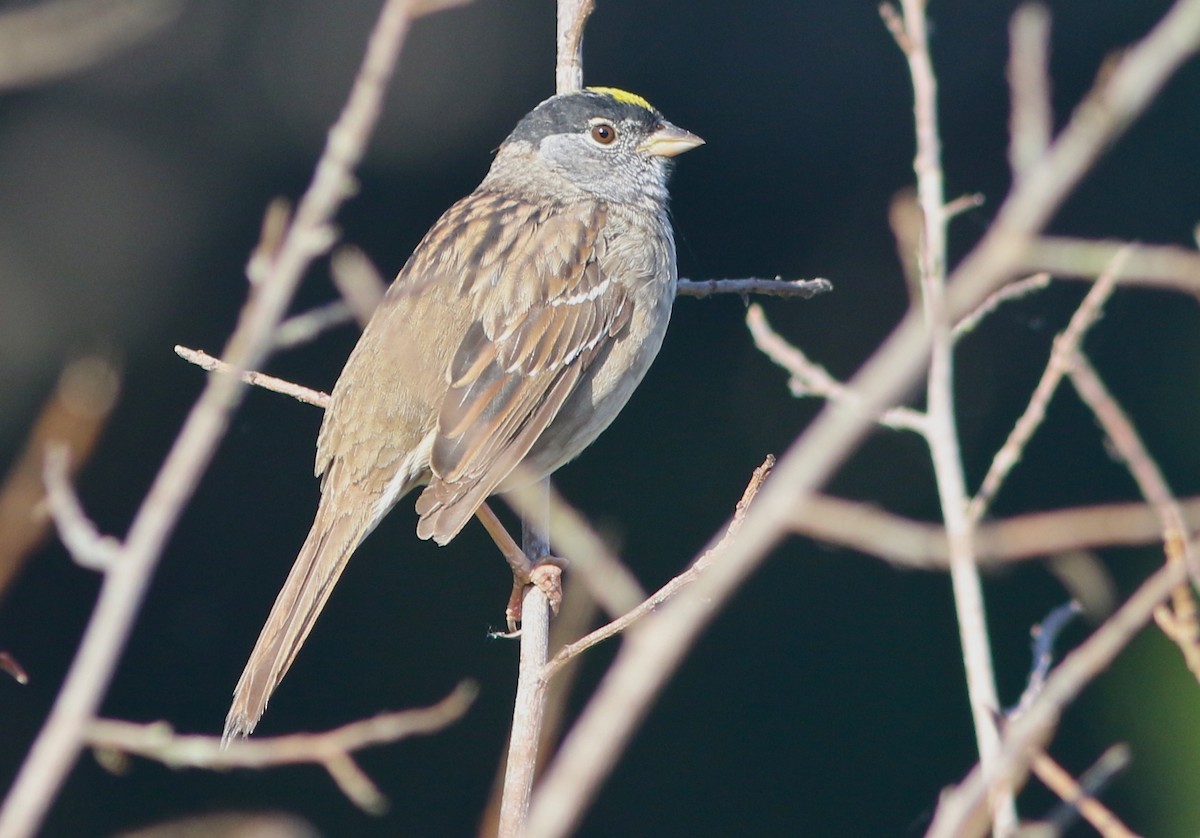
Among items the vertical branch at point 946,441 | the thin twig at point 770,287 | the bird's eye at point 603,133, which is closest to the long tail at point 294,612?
the thin twig at point 770,287

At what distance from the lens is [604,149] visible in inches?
169

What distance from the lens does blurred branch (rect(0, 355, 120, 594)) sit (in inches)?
47.2

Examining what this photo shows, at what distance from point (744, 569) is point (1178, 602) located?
89cm

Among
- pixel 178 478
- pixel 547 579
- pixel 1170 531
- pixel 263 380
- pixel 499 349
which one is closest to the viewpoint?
pixel 178 478

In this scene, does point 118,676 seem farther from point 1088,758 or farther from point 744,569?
point 744,569

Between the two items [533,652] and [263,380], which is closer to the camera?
[533,652]

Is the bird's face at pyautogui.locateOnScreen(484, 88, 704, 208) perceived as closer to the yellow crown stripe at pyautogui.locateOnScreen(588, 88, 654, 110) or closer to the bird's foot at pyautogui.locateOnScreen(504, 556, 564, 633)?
the yellow crown stripe at pyautogui.locateOnScreen(588, 88, 654, 110)

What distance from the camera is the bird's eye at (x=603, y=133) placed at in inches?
167

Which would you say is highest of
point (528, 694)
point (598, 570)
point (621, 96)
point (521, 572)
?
point (621, 96)

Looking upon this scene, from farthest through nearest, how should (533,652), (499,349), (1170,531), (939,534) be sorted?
(499,349) → (533,652) → (1170,531) → (939,534)

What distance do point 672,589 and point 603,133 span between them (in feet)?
7.71

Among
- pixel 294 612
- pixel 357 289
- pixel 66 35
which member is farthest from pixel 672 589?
pixel 294 612

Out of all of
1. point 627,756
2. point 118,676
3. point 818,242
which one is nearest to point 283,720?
point 118,676

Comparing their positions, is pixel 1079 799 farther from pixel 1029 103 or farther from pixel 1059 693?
pixel 1029 103
